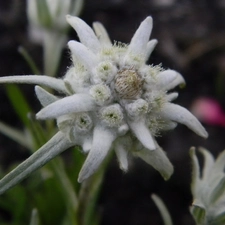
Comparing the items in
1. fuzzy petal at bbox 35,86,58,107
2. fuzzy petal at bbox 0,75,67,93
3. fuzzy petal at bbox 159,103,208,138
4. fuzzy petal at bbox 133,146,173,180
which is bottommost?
fuzzy petal at bbox 133,146,173,180

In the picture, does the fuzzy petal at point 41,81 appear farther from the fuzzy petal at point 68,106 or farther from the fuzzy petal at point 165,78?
the fuzzy petal at point 165,78

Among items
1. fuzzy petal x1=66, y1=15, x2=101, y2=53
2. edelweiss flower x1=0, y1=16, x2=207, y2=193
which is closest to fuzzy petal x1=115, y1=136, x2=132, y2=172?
edelweiss flower x1=0, y1=16, x2=207, y2=193

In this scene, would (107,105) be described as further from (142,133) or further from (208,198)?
(208,198)

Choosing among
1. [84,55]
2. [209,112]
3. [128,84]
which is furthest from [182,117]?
[209,112]

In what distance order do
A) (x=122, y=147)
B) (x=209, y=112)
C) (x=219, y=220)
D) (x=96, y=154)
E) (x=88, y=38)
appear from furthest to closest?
(x=209, y=112) < (x=219, y=220) < (x=88, y=38) < (x=122, y=147) < (x=96, y=154)

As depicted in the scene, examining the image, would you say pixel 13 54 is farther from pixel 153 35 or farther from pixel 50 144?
pixel 50 144

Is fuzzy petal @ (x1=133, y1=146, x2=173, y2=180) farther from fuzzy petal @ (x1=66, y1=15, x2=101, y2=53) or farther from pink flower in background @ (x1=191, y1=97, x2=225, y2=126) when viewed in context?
pink flower in background @ (x1=191, y1=97, x2=225, y2=126)
